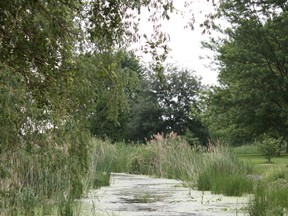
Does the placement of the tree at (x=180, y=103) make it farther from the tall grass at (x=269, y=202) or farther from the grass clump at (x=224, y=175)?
the tall grass at (x=269, y=202)

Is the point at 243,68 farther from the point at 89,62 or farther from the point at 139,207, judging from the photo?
the point at 89,62

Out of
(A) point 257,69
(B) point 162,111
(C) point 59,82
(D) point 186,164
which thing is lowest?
(D) point 186,164

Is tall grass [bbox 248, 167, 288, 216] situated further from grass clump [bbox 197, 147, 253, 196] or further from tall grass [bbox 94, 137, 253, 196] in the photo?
tall grass [bbox 94, 137, 253, 196]

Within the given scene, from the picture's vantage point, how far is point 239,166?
9.22 metres

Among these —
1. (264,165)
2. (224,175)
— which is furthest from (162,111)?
(224,175)

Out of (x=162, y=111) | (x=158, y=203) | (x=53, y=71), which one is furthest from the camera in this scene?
(x=162, y=111)

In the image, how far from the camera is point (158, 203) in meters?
6.10

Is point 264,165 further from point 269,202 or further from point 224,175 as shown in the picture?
point 269,202

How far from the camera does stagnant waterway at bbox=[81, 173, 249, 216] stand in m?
5.27

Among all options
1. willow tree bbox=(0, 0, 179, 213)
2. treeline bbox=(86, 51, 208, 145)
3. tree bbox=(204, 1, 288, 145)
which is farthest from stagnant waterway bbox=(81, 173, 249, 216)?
treeline bbox=(86, 51, 208, 145)

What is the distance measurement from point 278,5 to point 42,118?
17.1m

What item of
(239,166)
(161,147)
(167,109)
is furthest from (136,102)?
(239,166)

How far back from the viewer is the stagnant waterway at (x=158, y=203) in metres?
5.27

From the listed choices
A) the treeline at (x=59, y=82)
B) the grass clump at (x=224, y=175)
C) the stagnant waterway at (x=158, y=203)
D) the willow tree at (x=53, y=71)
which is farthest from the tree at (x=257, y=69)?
the willow tree at (x=53, y=71)
